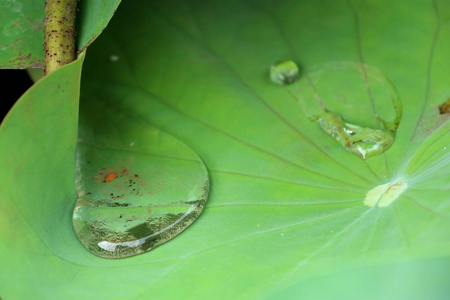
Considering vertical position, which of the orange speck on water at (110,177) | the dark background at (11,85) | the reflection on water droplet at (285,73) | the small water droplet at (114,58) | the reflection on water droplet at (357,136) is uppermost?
the dark background at (11,85)

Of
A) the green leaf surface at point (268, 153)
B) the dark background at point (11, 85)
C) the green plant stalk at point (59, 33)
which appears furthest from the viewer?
the dark background at point (11, 85)

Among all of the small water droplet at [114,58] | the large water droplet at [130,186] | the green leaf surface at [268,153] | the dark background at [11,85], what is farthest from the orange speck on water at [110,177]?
the dark background at [11,85]

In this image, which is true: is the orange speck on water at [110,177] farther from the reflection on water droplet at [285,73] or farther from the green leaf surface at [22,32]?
the reflection on water droplet at [285,73]

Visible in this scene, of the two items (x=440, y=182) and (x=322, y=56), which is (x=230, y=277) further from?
(x=322, y=56)

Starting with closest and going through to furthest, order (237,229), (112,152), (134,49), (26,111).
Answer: (26,111) < (237,229) < (112,152) < (134,49)

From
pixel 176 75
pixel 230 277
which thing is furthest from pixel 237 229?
pixel 176 75
